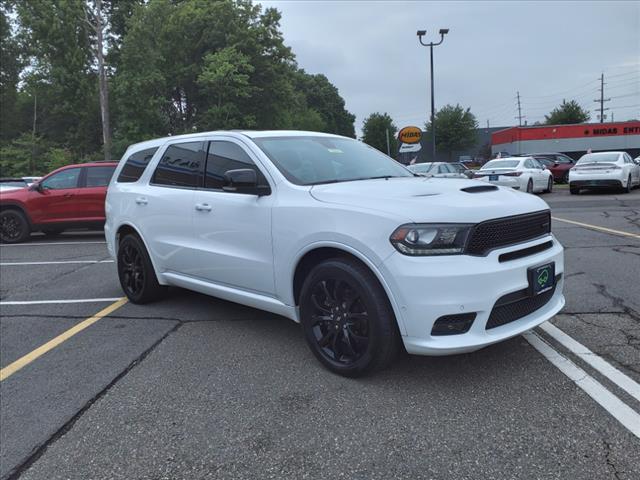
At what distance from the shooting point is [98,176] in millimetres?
11578

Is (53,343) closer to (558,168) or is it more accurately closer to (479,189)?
(479,189)

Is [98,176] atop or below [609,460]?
atop

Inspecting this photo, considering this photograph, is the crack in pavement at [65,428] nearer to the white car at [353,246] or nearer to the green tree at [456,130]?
the white car at [353,246]

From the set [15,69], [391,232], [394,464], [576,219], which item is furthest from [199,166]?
[15,69]

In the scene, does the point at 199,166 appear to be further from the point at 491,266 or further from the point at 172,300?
the point at 491,266

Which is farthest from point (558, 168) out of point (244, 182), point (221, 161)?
point (244, 182)

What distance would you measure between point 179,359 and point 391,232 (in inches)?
81.0

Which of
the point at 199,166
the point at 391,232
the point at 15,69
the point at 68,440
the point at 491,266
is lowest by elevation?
the point at 68,440

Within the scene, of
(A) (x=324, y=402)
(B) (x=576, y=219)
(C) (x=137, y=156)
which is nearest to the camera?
(A) (x=324, y=402)

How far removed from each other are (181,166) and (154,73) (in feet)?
98.7

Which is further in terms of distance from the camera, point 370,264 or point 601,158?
point 601,158

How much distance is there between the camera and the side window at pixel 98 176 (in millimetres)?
11516

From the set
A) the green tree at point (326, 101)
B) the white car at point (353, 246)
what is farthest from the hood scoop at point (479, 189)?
the green tree at point (326, 101)

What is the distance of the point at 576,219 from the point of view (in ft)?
38.1
